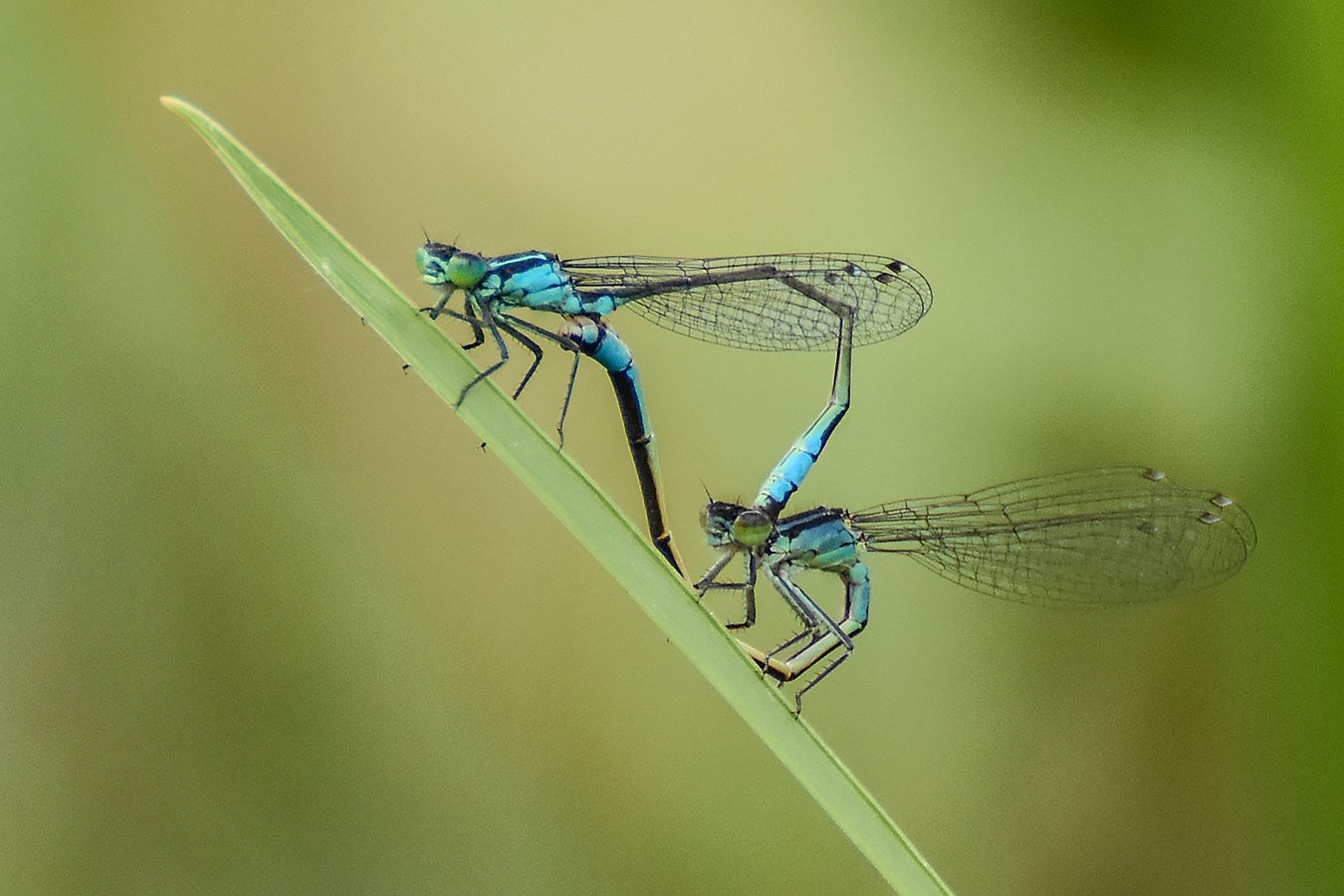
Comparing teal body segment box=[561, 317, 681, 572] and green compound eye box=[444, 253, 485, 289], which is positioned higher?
green compound eye box=[444, 253, 485, 289]

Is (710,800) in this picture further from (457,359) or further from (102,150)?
(102,150)

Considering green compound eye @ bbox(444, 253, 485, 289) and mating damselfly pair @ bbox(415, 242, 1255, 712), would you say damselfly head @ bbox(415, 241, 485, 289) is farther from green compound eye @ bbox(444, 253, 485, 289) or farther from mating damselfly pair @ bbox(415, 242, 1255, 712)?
mating damselfly pair @ bbox(415, 242, 1255, 712)

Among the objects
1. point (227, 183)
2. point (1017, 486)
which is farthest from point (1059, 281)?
point (227, 183)

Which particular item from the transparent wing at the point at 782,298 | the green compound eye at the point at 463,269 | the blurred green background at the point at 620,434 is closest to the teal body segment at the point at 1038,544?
the blurred green background at the point at 620,434

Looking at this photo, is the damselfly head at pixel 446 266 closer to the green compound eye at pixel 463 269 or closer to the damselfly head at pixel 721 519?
the green compound eye at pixel 463 269

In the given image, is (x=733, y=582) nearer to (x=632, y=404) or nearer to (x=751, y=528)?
(x=751, y=528)

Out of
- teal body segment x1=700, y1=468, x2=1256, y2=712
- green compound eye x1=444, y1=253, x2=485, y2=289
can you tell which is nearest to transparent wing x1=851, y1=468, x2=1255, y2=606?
teal body segment x1=700, y1=468, x2=1256, y2=712

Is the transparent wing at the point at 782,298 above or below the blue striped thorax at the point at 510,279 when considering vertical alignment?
below

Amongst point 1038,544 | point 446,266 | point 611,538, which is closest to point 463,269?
point 446,266
